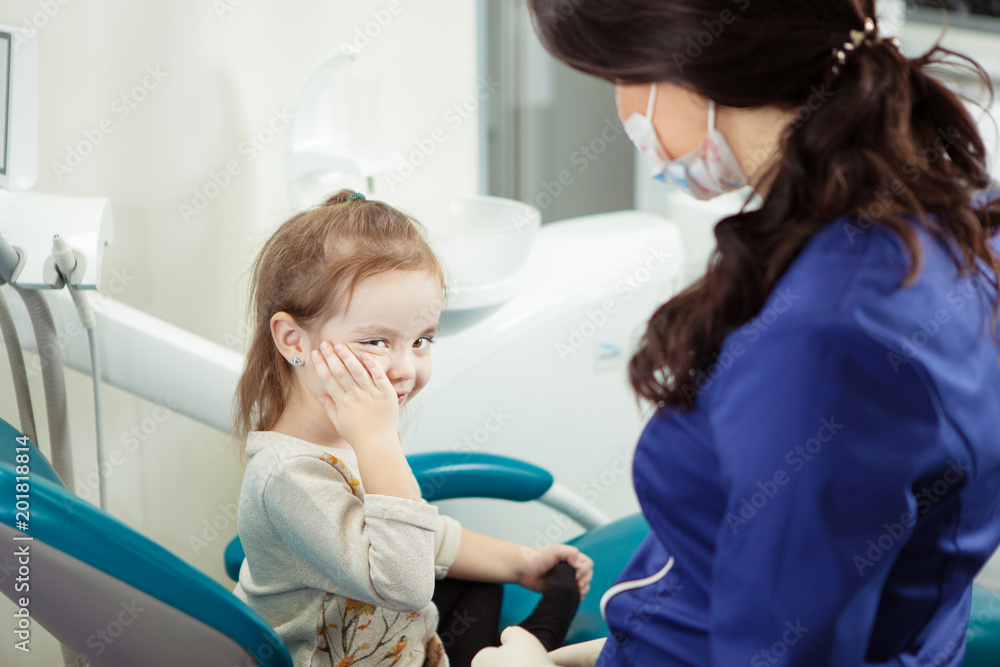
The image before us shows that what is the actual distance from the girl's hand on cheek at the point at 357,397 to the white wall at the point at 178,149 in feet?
1.55

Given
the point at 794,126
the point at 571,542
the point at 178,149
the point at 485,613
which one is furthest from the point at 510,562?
the point at 178,149

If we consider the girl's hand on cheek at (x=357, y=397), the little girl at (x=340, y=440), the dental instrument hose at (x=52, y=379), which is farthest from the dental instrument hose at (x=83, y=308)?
the girl's hand on cheek at (x=357, y=397)

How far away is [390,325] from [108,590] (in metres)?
0.38

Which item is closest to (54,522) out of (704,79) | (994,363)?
(704,79)

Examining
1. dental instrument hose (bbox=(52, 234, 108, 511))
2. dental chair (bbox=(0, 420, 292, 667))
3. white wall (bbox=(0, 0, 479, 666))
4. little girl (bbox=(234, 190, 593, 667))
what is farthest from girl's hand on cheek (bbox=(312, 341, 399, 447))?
white wall (bbox=(0, 0, 479, 666))

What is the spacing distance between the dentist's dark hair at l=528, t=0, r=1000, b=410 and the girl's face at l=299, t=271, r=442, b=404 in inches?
13.3

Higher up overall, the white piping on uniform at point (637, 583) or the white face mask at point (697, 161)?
the white face mask at point (697, 161)

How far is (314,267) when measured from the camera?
0.96 metres

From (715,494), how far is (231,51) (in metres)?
1.23

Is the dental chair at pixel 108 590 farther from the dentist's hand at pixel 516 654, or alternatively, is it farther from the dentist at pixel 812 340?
the dentist at pixel 812 340

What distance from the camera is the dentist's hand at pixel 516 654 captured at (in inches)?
34.2

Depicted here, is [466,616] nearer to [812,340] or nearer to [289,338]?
[289,338]

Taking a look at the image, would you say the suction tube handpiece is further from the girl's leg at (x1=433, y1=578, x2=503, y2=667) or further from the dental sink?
the girl's leg at (x1=433, y1=578, x2=503, y2=667)

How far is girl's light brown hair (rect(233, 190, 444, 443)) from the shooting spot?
943 mm
